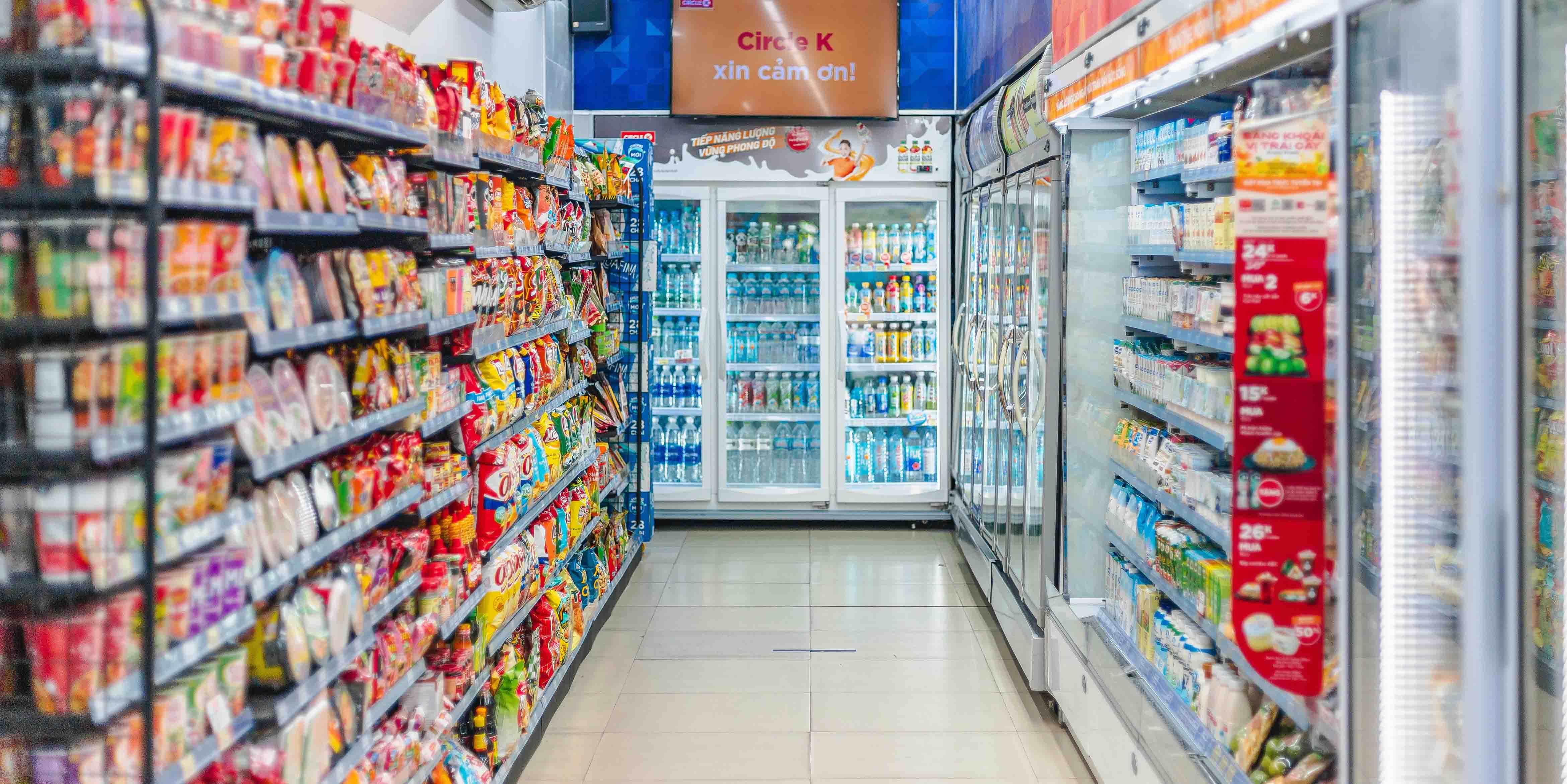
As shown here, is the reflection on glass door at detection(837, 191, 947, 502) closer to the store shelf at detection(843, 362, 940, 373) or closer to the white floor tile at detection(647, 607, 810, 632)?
the store shelf at detection(843, 362, 940, 373)

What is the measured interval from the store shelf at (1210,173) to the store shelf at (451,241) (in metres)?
1.99

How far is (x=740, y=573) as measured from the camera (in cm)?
658

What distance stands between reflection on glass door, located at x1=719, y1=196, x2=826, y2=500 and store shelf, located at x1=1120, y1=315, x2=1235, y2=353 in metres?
3.92

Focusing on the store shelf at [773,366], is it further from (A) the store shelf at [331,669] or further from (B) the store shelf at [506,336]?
(A) the store shelf at [331,669]

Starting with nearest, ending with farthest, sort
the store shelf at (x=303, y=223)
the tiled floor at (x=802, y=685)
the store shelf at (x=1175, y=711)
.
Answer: the store shelf at (x=303, y=223)
the store shelf at (x=1175, y=711)
the tiled floor at (x=802, y=685)

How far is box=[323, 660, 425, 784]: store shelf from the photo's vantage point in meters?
2.39

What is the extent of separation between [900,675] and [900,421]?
3023mm

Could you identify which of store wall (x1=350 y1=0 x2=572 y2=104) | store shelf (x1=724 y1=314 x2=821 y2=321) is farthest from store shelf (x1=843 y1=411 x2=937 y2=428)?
store wall (x1=350 y1=0 x2=572 y2=104)

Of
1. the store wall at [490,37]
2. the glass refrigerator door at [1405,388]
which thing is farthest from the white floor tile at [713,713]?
the glass refrigerator door at [1405,388]

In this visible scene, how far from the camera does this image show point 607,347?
560 cm

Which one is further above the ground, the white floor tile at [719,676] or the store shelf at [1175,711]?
the store shelf at [1175,711]

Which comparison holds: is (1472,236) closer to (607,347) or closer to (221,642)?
(221,642)

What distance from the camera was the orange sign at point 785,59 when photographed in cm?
746

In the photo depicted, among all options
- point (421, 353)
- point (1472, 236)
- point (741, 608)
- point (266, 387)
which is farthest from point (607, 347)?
point (1472, 236)
